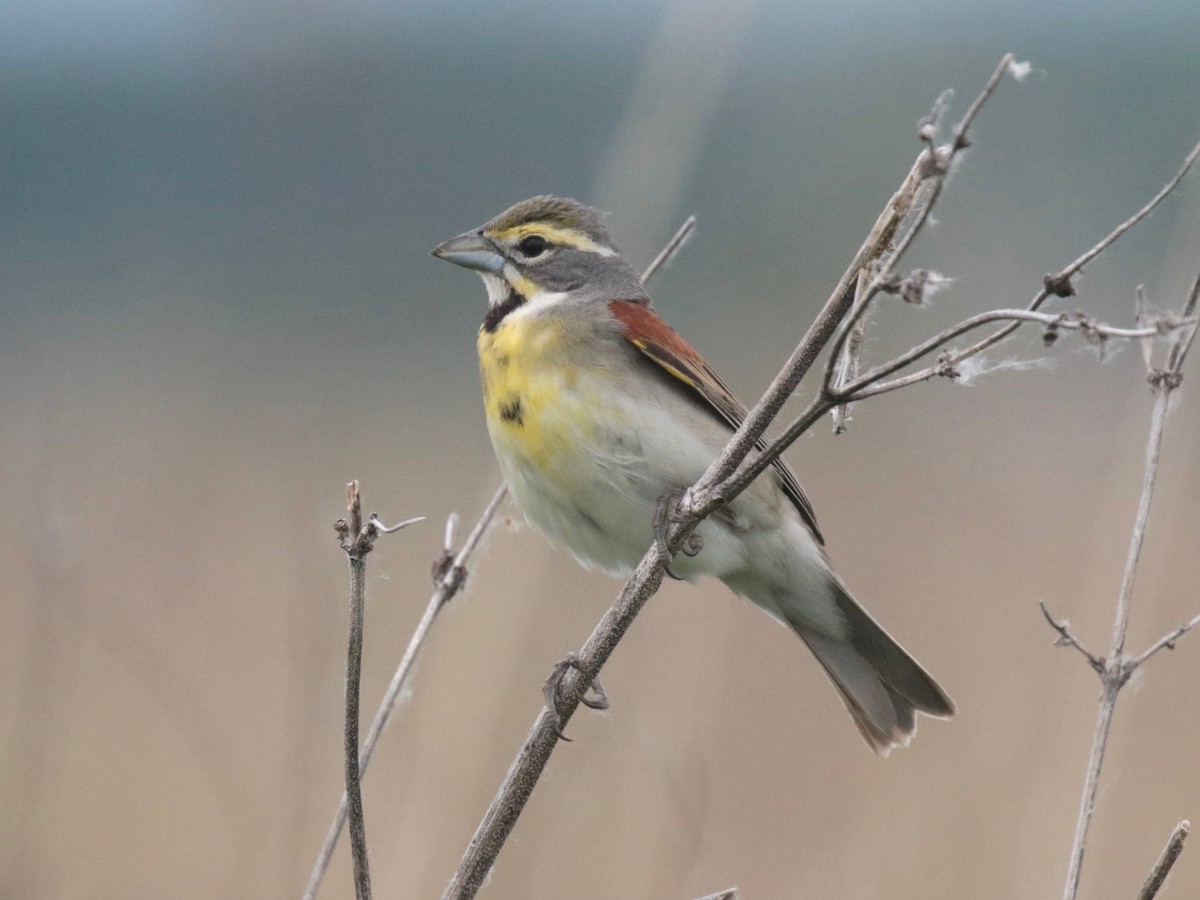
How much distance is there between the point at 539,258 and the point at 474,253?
19 centimetres

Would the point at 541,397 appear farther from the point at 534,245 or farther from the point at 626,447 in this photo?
A: the point at 534,245

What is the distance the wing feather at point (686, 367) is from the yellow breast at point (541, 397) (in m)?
0.16

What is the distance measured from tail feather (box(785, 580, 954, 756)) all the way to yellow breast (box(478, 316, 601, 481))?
863mm

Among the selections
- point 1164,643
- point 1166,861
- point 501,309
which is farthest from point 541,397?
point 1166,861

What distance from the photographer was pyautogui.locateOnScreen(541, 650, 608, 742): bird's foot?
2266 millimetres

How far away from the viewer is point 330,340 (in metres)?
9.06

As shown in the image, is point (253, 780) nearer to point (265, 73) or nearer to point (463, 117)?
point (265, 73)

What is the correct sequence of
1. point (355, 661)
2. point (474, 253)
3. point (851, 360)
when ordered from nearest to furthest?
point (355, 661)
point (851, 360)
point (474, 253)

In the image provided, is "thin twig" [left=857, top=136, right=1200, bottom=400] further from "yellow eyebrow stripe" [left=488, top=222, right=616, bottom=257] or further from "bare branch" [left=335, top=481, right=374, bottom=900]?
"yellow eyebrow stripe" [left=488, top=222, right=616, bottom=257]

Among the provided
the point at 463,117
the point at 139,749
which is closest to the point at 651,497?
the point at 139,749

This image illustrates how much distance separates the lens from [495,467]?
464cm

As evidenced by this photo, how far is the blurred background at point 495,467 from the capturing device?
3.65 m

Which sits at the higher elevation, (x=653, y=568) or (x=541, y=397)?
(x=541, y=397)

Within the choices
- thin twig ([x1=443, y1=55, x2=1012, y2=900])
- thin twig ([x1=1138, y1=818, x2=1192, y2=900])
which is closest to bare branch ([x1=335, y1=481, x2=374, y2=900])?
thin twig ([x1=443, y1=55, x2=1012, y2=900])
